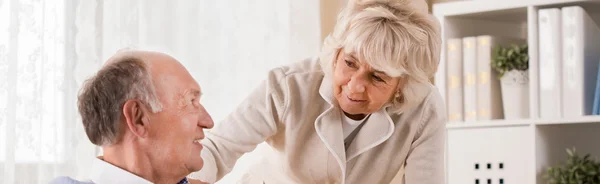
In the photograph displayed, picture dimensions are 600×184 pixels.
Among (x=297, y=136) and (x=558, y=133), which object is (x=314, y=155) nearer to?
(x=297, y=136)

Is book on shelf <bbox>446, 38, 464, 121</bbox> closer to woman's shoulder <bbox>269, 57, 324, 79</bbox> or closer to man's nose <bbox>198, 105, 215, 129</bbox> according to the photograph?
woman's shoulder <bbox>269, 57, 324, 79</bbox>

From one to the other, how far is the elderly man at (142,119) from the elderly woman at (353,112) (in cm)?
46

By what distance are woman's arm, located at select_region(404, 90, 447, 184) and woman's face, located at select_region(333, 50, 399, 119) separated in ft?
0.53

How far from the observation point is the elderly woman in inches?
79.4

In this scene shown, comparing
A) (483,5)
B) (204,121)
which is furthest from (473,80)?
(204,121)

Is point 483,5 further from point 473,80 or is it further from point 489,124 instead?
point 489,124

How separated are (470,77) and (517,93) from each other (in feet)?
0.59

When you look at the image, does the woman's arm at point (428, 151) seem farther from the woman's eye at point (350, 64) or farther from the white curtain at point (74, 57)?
the white curtain at point (74, 57)

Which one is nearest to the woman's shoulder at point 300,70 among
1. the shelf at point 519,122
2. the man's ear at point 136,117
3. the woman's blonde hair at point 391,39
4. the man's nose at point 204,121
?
the woman's blonde hair at point 391,39

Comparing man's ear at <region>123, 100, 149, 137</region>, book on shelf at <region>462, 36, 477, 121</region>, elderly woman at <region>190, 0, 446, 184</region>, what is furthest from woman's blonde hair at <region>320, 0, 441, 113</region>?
book on shelf at <region>462, 36, 477, 121</region>

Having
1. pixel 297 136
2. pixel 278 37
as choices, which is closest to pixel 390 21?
pixel 297 136

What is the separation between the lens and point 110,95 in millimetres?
1491

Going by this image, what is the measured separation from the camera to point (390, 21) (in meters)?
2.02

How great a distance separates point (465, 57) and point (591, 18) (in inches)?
18.3
